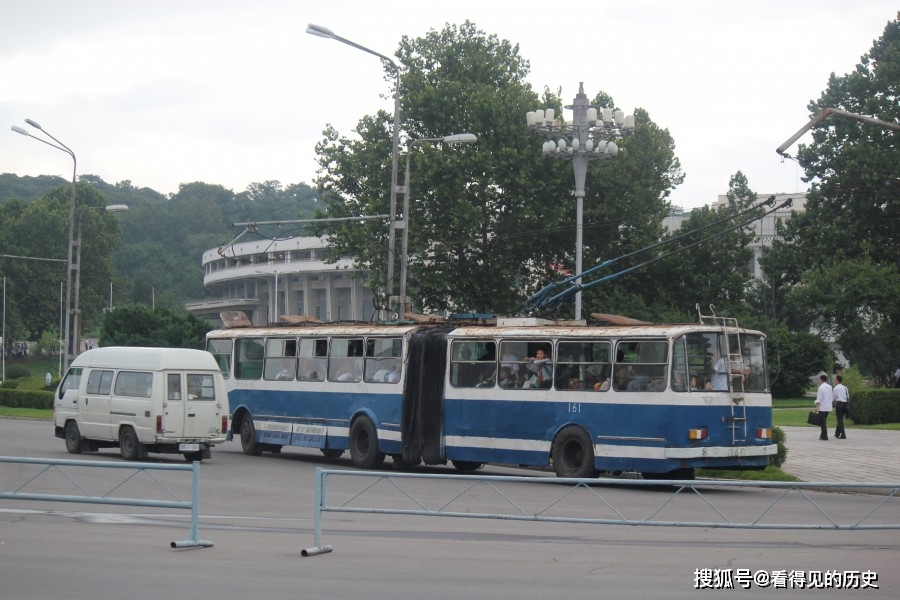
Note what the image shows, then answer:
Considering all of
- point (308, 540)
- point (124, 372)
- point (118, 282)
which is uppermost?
point (118, 282)

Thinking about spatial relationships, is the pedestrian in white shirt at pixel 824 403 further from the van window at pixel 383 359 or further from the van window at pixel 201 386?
the van window at pixel 201 386

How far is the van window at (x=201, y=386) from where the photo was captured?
24156mm

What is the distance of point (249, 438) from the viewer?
2762 cm

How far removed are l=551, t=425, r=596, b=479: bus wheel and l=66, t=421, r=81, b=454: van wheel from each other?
34.5ft

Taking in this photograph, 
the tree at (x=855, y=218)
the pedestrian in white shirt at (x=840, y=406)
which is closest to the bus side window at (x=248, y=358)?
the pedestrian in white shirt at (x=840, y=406)

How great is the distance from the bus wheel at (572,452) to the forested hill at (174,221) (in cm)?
10667

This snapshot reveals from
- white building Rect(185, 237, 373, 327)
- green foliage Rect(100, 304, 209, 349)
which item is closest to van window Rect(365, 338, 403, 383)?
green foliage Rect(100, 304, 209, 349)

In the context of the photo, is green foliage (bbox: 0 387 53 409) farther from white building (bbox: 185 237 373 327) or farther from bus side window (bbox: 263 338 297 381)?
white building (bbox: 185 237 373 327)

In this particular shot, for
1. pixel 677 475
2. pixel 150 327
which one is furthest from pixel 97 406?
pixel 150 327

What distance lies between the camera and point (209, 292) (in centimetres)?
14412

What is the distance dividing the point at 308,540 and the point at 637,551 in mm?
3527

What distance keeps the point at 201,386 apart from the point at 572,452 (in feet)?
25.9

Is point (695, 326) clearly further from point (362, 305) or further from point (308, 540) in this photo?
point (362, 305)

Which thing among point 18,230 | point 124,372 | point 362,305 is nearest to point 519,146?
point 124,372
